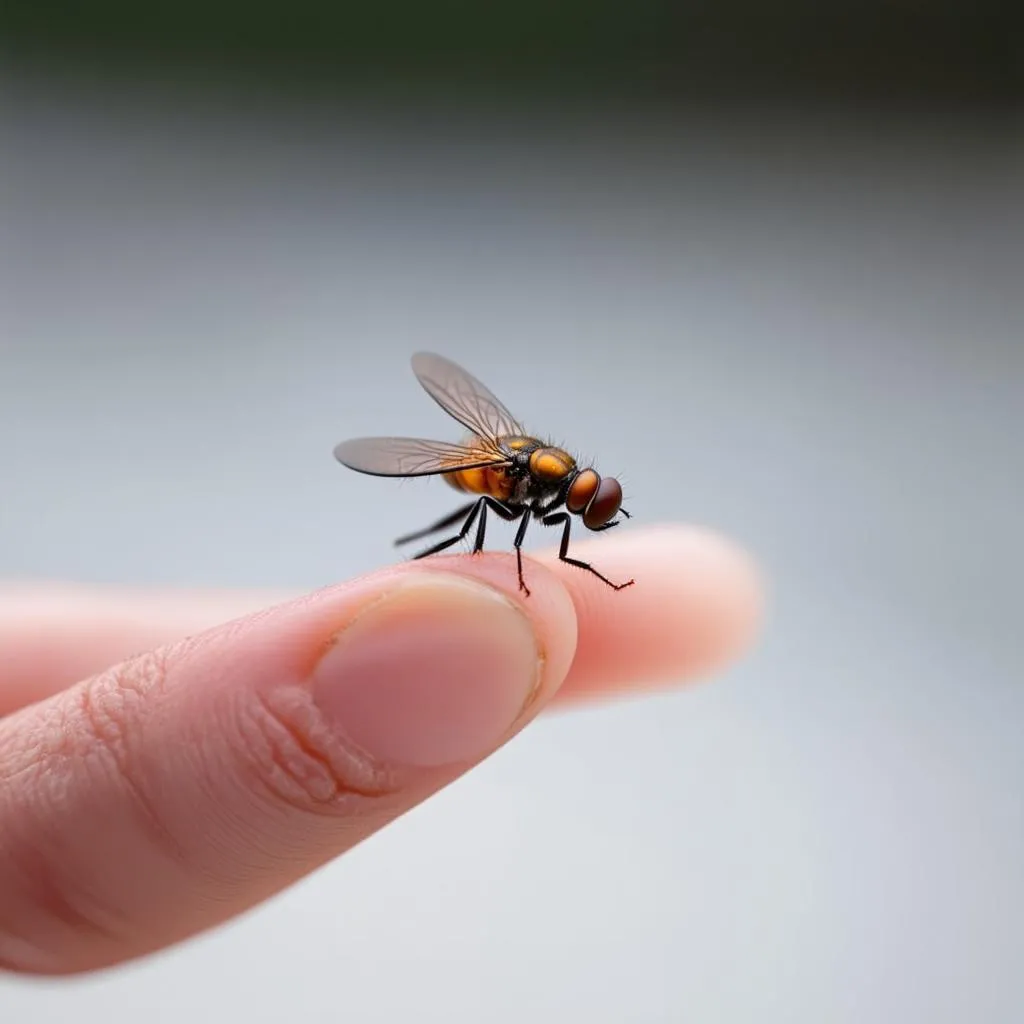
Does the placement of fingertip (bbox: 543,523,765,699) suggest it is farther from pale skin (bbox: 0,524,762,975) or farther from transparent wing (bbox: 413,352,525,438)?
pale skin (bbox: 0,524,762,975)

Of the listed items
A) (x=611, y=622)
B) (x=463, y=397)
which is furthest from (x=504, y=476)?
(x=611, y=622)

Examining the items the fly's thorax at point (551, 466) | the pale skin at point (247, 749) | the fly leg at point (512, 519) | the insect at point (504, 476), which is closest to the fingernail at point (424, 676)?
the pale skin at point (247, 749)

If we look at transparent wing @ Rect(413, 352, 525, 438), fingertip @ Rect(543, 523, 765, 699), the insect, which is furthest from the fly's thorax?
fingertip @ Rect(543, 523, 765, 699)

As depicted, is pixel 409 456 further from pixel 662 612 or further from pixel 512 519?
pixel 662 612

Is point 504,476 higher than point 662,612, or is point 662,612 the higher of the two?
point 504,476

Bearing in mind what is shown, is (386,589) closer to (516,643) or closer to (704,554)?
(516,643)
